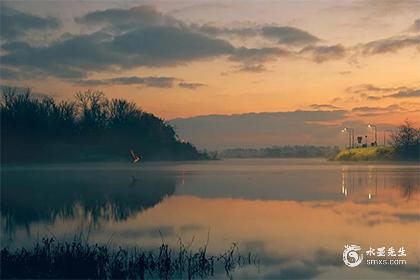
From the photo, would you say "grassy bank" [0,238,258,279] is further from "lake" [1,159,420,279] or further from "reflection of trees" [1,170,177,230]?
"reflection of trees" [1,170,177,230]

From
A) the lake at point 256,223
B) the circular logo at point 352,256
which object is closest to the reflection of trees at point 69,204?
the lake at point 256,223

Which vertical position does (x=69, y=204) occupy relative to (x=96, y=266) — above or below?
below

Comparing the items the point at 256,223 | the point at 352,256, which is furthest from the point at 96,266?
the point at 256,223

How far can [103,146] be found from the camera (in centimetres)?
10238

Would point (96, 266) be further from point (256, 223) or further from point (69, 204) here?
point (69, 204)

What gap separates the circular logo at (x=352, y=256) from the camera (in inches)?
593

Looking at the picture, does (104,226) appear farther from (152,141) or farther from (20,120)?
(152,141)

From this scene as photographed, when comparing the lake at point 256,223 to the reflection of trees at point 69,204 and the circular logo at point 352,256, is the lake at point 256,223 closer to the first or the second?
the reflection of trees at point 69,204

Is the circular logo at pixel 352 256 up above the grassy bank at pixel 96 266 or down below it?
below

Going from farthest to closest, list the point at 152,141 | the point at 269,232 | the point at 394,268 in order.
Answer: the point at 152,141 < the point at 269,232 < the point at 394,268

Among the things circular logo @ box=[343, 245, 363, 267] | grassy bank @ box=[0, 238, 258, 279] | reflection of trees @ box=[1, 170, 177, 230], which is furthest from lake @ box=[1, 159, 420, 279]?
grassy bank @ box=[0, 238, 258, 279]

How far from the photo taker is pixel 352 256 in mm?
16062

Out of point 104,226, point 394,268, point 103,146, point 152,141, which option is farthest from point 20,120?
point 394,268

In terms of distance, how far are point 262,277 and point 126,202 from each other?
1987 centimetres
